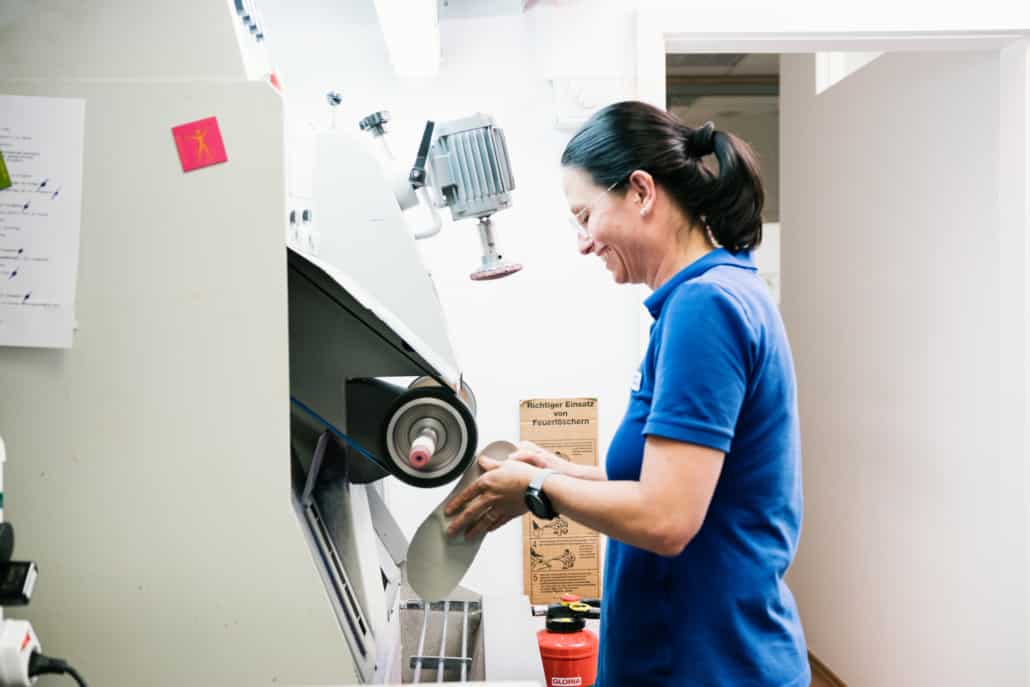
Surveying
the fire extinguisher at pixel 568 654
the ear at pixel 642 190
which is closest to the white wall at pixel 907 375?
the fire extinguisher at pixel 568 654

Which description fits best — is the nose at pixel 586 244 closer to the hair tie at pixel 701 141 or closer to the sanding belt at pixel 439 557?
the hair tie at pixel 701 141

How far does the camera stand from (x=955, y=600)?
2.66 metres

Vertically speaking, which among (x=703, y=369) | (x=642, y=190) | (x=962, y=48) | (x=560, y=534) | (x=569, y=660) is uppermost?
(x=962, y=48)

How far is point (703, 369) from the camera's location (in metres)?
1.00

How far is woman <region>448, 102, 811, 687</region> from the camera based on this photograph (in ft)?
3.30

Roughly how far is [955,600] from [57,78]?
110 inches

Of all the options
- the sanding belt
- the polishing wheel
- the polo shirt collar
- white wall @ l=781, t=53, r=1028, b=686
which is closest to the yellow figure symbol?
the polishing wheel

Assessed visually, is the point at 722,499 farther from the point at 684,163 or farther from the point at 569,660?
the point at 569,660

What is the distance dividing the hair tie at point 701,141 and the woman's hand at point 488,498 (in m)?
0.50

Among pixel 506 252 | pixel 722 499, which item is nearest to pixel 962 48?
pixel 506 252

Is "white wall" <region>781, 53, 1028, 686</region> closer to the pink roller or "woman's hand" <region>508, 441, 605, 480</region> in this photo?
"woman's hand" <region>508, 441, 605, 480</region>

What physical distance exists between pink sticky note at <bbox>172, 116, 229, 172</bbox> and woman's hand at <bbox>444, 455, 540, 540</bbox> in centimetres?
49

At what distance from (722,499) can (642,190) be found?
43 cm

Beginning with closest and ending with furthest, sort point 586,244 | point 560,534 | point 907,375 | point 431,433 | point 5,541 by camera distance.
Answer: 1. point 5,541
2. point 431,433
3. point 586,244
4. point 560,534
5. point 907,375
